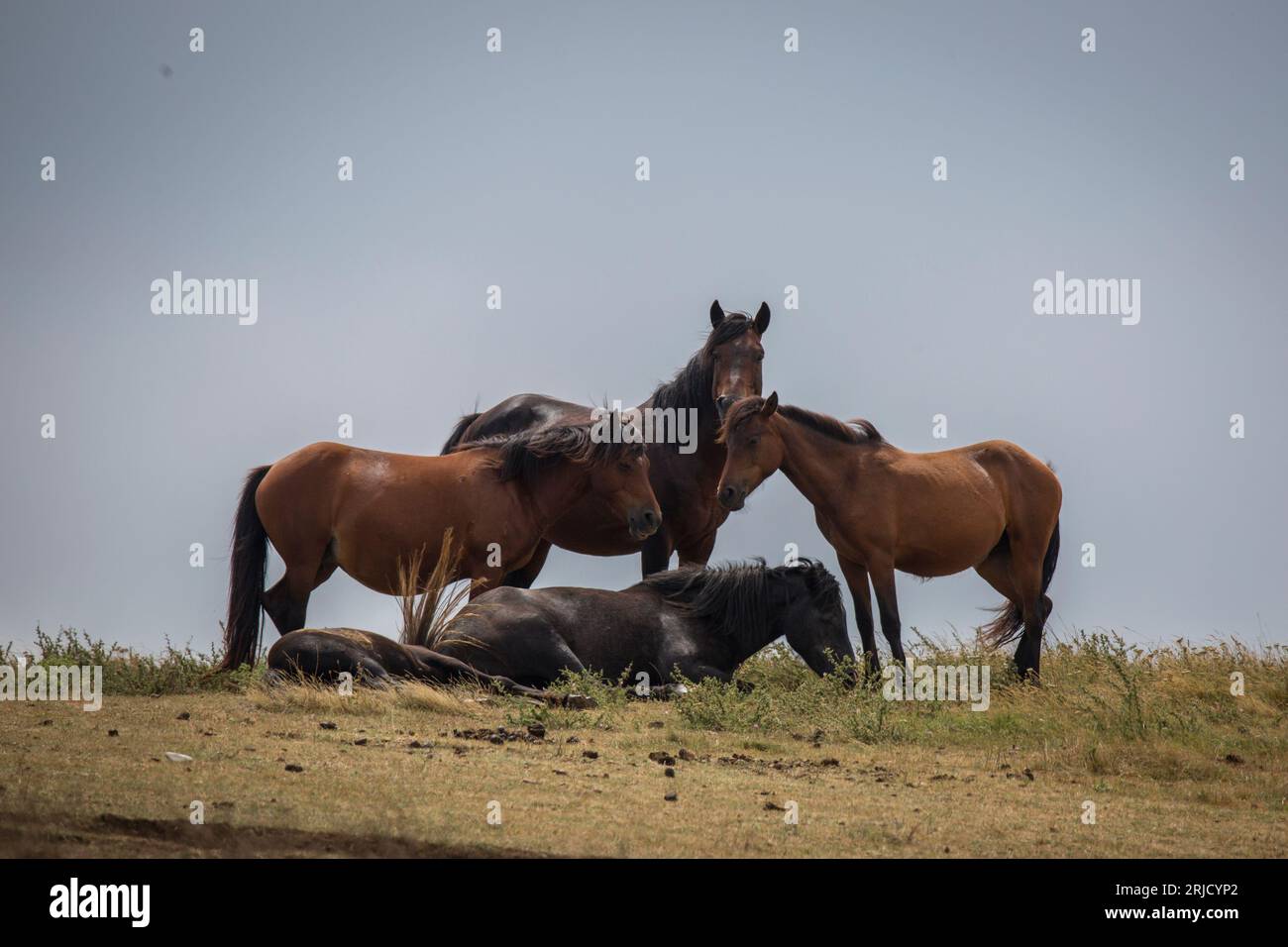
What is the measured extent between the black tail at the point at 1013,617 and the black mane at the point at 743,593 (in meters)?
2.06

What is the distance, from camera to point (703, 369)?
40.2ft

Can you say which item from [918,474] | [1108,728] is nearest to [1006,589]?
[918,474]

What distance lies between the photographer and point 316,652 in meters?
9.41

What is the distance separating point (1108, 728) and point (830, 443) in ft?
11.7

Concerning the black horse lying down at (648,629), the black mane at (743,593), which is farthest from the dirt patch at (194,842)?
the black mane at (743,593)

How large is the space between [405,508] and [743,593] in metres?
2.78

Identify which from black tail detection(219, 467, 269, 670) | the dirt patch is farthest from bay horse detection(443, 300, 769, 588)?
the dirt patch

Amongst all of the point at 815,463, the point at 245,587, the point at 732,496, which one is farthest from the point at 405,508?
the point at 815,463

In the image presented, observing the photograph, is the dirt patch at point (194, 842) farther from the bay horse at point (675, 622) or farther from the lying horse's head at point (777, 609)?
the lying horse's head at point (777, 609)

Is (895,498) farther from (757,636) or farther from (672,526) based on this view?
(672,526)

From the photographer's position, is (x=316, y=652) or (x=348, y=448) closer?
(x=316, y=652)
